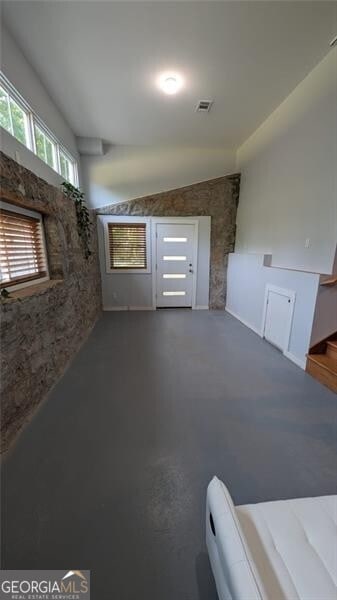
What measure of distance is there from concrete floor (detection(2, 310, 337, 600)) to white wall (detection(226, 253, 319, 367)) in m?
0.40

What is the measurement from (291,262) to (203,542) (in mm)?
3075

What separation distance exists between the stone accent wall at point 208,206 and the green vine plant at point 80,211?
3.44 feet

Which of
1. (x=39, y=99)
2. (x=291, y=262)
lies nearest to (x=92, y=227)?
(x=39, y=99)

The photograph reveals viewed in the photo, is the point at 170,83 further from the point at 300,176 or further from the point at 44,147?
the point at 300,176

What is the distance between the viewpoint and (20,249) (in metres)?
2.16

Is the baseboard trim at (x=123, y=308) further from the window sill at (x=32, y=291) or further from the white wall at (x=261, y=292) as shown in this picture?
the window sill at (x=32, y=291)

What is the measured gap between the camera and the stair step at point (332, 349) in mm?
2482

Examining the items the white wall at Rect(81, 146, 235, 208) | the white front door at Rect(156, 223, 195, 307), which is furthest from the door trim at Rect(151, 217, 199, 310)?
the white wall at Rect(81, 146, 235, 208)

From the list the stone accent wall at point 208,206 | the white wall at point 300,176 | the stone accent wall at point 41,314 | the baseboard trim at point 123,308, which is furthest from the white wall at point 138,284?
the stone accent wall at point 41,314

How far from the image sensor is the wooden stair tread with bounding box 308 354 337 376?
238cm

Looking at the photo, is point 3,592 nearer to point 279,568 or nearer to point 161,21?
point 279,568

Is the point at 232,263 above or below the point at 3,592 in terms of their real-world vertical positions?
above

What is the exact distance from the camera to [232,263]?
4852 mm

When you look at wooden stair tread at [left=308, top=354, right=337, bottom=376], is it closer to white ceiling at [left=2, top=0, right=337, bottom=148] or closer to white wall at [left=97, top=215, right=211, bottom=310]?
white wall at [left=97, top=215, right=211, bottom=310]
